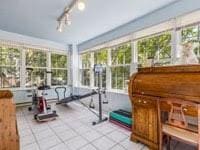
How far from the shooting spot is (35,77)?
238 inches

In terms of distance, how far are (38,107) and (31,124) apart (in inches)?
36.9

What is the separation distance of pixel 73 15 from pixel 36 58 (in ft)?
9.99

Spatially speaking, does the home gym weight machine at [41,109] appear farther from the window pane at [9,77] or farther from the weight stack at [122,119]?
the weight stack at [122,119]

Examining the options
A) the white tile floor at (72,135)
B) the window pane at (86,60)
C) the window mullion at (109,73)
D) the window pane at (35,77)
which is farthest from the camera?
the window pane at (86,60)

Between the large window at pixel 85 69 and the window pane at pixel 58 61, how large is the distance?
0.83m

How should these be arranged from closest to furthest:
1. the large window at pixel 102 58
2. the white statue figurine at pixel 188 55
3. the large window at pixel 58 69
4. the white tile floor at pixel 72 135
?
the white statue figurine at pixel 188 55, the white tile floor at pixel 72 135, the large window at pixel 102 58, the large window at pixel 58 69

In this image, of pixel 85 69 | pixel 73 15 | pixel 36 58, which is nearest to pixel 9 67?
pixel 36 58

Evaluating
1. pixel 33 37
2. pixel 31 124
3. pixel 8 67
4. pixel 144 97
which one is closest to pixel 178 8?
pixel 144 97

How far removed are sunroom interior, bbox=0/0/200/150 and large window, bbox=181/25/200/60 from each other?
0.06 ft

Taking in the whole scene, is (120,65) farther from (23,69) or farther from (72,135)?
(23,69)

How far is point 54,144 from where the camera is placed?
272 cm

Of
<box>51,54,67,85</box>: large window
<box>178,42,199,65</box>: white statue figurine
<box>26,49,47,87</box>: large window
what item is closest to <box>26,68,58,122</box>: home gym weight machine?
<box>26,49,47,87</box>: large window

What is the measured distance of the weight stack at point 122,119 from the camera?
11.0 ft

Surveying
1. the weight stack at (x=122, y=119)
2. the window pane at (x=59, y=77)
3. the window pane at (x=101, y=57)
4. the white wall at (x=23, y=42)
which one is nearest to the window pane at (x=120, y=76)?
the window pane at (x=101, y=57)
